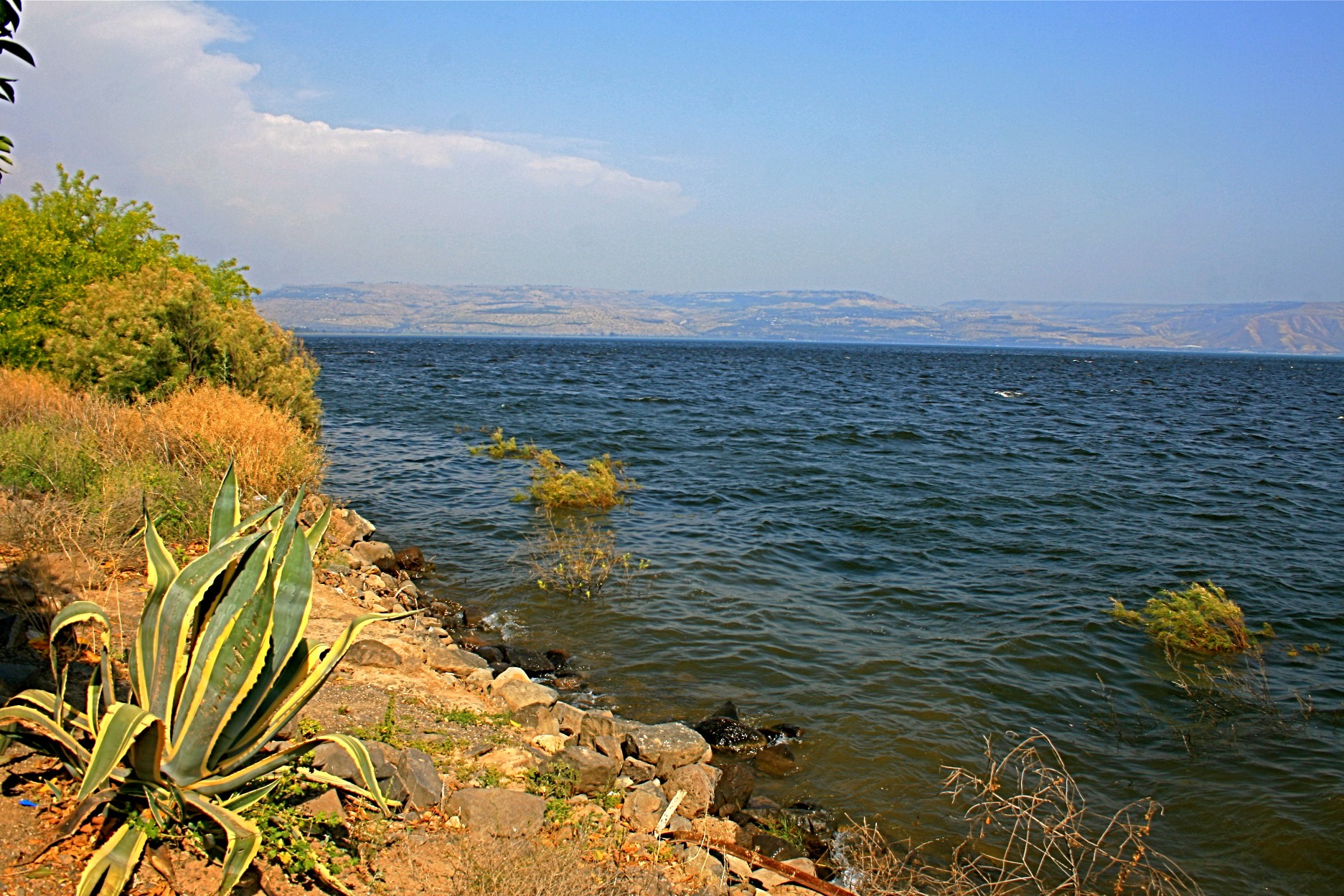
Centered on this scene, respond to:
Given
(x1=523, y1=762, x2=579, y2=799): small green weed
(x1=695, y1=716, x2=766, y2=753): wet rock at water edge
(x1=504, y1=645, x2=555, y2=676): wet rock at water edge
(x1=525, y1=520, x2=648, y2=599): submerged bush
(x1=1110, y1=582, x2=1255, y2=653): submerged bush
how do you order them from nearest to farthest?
(x1=523, y1=762, x2=579, y2=799): small green weed < (x1=695, y1=716, x2=766, y2=753): wet rock at water edge < (x1=504, y1=645, x2=555, y2=676): wet rock at water edge < (x1=1110, y1=582, x2=1255, y2=653): submerged bush < (x1=525, y1=520, x2=648, y2=599): submerged bush

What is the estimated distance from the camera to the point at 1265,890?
5.94 meters

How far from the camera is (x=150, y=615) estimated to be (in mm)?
3428

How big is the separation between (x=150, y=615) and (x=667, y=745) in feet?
14.0

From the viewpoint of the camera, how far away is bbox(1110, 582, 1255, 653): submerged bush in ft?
33.3

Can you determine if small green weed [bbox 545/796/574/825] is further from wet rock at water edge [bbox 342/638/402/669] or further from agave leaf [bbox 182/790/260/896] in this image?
wet rock at water edge [bbox 342/638/402/669]

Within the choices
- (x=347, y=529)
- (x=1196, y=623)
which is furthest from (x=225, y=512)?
(x=1196, y=623)

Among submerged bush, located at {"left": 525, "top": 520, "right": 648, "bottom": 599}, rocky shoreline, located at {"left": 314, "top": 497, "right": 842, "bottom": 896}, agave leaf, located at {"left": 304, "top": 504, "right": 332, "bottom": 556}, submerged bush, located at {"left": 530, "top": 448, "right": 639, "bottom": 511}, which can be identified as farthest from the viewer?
submerged bush, located at {"left": 530, "top": 448, "right": 639, "bottom": 511}

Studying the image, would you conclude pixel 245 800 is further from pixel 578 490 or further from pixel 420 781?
pixel 578 490

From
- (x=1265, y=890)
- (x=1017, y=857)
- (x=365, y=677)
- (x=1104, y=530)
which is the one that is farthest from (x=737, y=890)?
(x=1104, y=530)

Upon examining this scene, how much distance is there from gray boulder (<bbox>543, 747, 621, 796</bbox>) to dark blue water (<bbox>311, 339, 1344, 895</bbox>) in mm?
1819

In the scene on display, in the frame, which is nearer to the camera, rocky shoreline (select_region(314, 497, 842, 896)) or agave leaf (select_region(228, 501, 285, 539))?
agave leaf (select_region(228, 501, 285, 539))

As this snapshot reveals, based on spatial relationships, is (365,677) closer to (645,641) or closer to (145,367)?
(645,641)

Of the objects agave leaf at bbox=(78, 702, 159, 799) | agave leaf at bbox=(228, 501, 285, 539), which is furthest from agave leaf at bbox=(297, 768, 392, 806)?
agave leaf at bbox=(228, 501, 285, 539)

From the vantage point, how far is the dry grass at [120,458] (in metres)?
6.96
